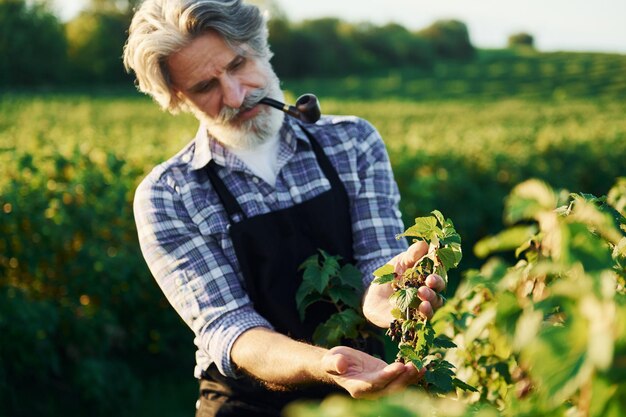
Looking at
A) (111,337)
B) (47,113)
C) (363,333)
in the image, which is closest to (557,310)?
(363,333)

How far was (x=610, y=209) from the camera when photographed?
4.46ft

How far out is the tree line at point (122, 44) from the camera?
51.5m

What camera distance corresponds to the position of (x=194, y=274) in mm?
2182

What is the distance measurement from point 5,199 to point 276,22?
6101 cm

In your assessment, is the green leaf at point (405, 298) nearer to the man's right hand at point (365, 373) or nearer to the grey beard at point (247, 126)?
the man's right hand at point (365, 373)

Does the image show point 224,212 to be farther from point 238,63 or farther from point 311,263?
point 238,63

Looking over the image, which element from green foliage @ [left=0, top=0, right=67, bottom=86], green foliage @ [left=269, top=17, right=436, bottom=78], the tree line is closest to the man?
the tree line

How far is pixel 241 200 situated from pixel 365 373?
92 centimetres

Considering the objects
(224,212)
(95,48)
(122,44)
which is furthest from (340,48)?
(224,212)

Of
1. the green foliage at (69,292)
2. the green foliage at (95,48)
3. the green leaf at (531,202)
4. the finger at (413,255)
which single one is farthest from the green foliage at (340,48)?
the green leaf at (531,202)

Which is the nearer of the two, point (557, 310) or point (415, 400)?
point (415, 400)

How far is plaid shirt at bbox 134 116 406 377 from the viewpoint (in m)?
2.17

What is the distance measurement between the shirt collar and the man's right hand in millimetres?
969

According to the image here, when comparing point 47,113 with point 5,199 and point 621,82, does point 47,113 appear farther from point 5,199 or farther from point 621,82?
point 621,82
